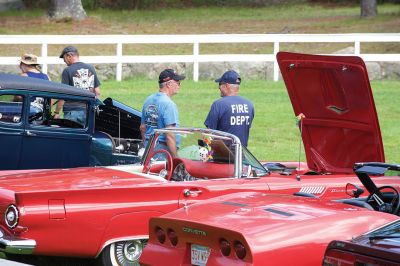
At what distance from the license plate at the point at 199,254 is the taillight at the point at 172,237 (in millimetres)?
179

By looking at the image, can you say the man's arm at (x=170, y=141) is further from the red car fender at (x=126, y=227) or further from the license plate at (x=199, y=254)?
the license plate at (x=199, y=254)

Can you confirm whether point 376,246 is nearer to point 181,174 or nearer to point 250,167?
point 250,167

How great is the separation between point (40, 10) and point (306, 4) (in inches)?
471

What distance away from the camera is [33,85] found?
1187 cm

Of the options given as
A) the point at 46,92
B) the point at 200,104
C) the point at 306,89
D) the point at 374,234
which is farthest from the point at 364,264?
the point at 200,104

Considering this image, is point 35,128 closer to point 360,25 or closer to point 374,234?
point 374,234

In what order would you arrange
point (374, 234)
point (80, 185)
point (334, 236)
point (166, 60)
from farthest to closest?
point (166, 60), point (80, 185), point (334, 236), point (374, 234)

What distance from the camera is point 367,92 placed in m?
8.98

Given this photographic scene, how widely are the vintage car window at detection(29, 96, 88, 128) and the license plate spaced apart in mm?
5907

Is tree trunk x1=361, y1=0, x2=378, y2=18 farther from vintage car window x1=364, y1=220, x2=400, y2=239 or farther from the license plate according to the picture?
vintage car window x1=364, y1=220, x2=400, y2=239

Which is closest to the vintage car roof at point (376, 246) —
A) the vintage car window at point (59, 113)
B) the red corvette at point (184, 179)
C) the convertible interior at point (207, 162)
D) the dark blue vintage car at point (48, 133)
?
the red corvette at point (184, 179)

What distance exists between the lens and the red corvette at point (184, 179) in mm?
8016

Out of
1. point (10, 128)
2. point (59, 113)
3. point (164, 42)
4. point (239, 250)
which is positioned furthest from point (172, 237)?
point (164, 42)

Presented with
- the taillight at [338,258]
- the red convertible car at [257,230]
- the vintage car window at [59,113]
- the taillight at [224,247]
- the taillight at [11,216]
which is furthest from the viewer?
the vintage car window at [59,113]
